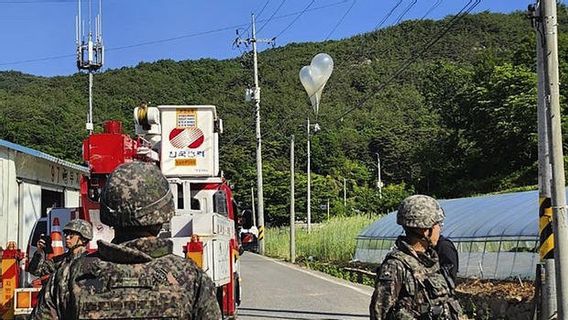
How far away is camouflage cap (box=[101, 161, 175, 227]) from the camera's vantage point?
2.85 meters

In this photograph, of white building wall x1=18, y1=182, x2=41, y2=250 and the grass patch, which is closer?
white building wall x1=18, y1=182, x2=41, y2=250

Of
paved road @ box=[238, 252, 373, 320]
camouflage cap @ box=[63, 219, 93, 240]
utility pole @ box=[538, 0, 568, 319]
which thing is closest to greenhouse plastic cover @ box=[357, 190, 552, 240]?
paved road @ box=[238, 252, 373, 320]

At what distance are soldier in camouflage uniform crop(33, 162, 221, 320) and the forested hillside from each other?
2715 centimetres

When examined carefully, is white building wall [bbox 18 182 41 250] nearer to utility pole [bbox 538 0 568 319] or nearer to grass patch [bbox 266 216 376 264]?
utility pole [bbox 538 0 568 319]

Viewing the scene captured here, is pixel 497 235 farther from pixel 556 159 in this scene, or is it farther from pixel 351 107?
pixel 351 107

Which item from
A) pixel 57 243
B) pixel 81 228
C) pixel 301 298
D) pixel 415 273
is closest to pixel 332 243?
pixel 301 298

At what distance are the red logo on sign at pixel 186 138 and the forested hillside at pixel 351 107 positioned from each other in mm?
19518

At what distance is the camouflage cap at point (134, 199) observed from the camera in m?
2.85

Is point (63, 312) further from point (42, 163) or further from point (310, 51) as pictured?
point (310, 51)

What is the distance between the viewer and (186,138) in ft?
36.0

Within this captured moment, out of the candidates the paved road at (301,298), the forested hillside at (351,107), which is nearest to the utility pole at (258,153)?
the forested hillside at (351,107)

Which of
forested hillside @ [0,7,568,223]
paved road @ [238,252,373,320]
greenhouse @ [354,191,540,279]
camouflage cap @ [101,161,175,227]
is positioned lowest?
paved road @ [238,252,373,320]

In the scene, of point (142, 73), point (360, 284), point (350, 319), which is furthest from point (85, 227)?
point (142, 73)

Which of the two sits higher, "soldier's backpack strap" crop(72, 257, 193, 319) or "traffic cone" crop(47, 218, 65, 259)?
"soldier's backpack strap" crop(72, 257, 193, 319)
